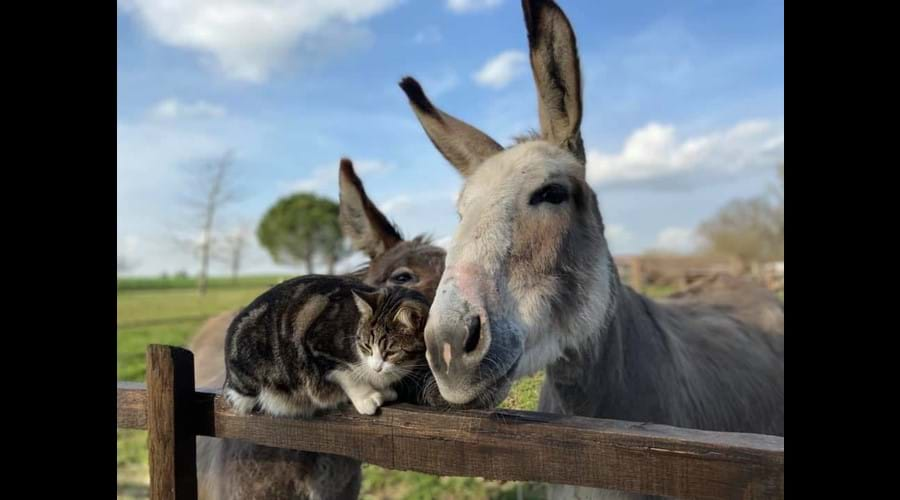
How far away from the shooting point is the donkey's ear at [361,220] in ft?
9.50

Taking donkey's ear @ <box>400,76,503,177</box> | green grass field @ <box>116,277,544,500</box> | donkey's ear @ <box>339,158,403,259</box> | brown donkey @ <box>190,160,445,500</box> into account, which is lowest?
green grass field @ <box>116,277,544,500</box>

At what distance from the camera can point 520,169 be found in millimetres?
1952

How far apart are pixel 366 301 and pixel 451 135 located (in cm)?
85

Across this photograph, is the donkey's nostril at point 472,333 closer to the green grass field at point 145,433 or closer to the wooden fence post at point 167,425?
the green grass field at point 145,433

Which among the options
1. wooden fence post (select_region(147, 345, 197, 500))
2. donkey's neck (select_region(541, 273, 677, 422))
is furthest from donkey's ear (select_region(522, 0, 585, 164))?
wooden fence post (select_region(147, 345, 197, 500))

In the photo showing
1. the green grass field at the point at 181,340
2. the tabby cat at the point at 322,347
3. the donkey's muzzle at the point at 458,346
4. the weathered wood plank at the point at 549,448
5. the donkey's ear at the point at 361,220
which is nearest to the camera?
the weathered wood plank at the point at 549,448

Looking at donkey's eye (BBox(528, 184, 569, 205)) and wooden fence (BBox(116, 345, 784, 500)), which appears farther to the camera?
donkey's eye (BBox(528, 184, 569, 205))

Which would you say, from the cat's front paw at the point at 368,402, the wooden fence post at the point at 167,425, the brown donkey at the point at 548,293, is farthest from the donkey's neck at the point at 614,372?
the wooden fence post at the point at 167,425

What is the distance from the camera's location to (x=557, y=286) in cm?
181

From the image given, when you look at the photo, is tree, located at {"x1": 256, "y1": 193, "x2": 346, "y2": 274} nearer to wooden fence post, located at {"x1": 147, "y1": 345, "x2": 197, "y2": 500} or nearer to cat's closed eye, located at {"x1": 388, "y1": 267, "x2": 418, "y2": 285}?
cat's closed eye, located at {"x1": 388, "y1": 267, "x2": 418, "y2": 285}

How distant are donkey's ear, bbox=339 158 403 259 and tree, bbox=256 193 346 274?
100 centimetres

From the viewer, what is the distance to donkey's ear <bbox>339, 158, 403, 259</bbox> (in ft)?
9.50
